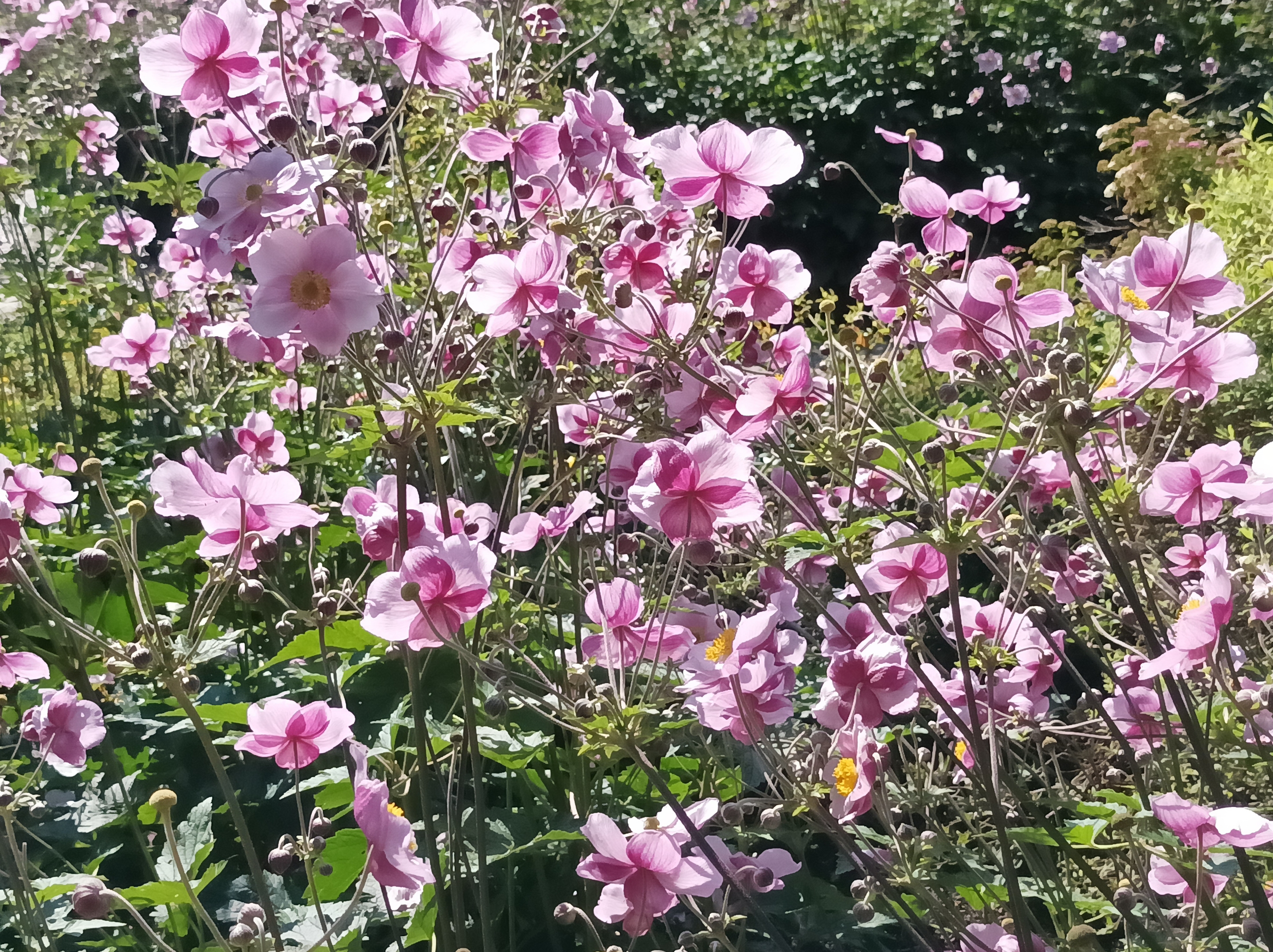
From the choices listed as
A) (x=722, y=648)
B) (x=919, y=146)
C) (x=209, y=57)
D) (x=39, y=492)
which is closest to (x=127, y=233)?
(x=39, y=492)

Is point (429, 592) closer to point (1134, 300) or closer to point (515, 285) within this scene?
point (515, 285)

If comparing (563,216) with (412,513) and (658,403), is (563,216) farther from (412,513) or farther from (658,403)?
(412,513)

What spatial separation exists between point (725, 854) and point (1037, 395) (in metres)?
0.64

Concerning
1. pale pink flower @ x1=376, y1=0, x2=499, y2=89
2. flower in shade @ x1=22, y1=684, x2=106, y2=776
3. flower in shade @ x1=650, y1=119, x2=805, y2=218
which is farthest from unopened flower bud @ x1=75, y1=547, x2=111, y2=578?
flower in shade @ x1=650, y1=119, x2=805, y2=218

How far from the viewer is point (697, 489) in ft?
4.08

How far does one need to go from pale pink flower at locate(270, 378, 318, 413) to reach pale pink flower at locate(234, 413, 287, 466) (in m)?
0.67

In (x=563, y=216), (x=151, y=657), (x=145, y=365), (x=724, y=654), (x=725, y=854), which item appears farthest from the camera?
(x=145, y=365)

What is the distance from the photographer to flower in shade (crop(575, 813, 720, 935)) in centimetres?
123

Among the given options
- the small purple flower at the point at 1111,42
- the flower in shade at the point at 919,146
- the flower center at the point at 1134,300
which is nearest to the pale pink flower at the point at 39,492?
the flower in shade at the point at 919,146

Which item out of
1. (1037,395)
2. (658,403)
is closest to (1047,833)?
(1037,395)

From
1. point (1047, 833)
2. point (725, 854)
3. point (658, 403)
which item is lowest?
point (725, 854)

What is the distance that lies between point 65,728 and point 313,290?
0.92 m

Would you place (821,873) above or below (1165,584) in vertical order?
below

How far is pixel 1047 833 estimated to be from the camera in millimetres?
1394
